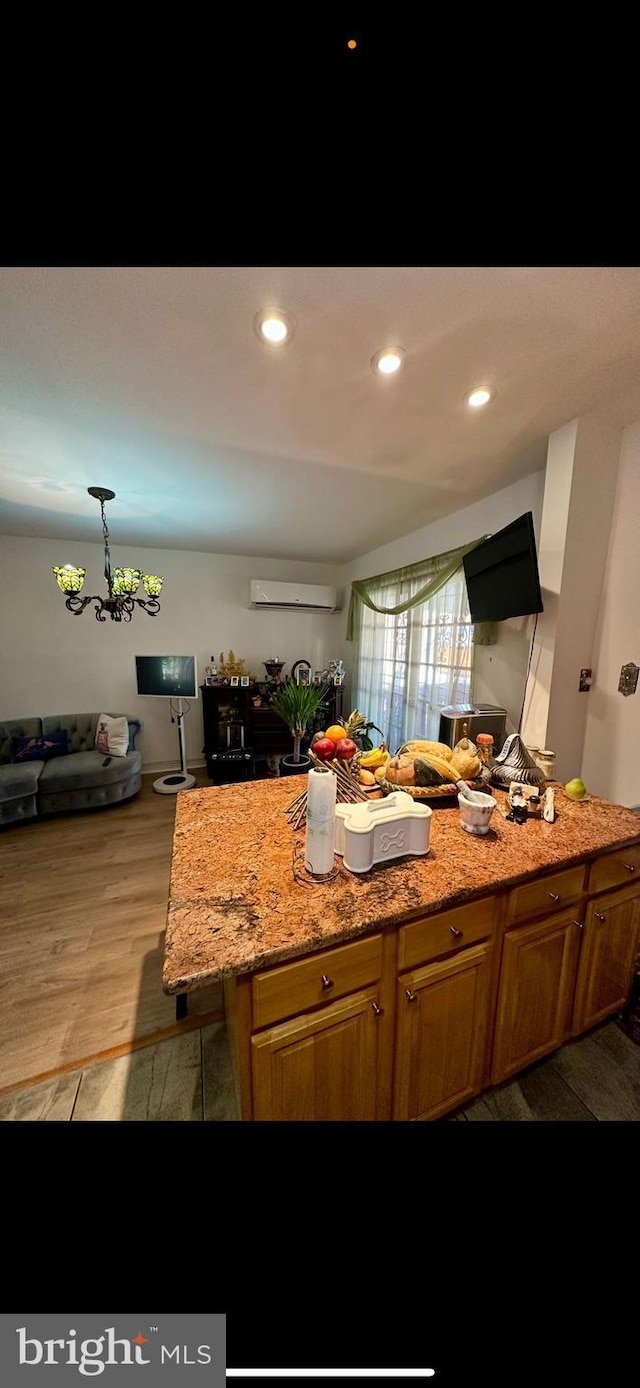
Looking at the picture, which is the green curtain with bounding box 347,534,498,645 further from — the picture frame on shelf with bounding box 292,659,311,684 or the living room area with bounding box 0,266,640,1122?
the picture frame on shelf with bounding box 292,659,311,684

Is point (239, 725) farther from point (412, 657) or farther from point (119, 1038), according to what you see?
point (119, 1038)

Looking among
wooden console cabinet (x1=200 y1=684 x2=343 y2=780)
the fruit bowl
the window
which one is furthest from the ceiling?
wooden console cabinet (x1=200 y1=684 x2=343 y2=780)

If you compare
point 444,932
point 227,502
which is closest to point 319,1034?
point 444,932

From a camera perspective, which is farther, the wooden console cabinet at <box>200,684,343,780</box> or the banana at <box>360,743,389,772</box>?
the wooden console cabinet at <box>200,684,343,780</box>

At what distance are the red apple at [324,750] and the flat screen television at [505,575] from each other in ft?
4.12

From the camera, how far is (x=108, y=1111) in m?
1.09

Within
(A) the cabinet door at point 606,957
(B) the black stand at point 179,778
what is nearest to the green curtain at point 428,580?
(A) the cabinet door at point 606,957

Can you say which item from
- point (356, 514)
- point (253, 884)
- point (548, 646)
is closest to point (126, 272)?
point (253, 884)

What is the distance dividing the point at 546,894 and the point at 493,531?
212 centimetres

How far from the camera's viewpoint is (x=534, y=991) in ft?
3.42

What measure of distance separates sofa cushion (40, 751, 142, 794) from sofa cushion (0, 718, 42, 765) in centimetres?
40

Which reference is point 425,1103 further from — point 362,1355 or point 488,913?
point 488,913

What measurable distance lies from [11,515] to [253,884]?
3.72m

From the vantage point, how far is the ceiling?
1.00m
